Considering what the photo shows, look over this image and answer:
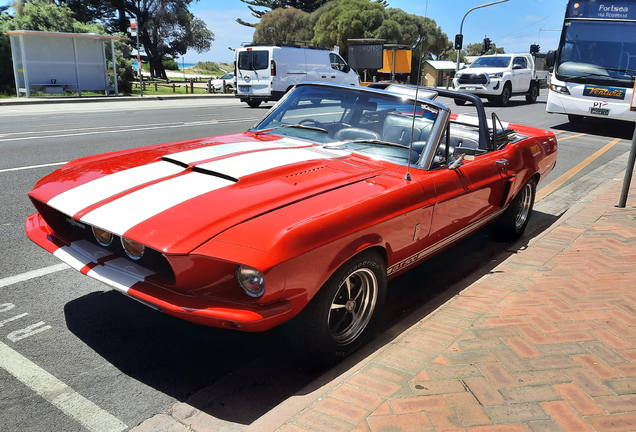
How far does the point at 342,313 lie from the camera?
117 inches

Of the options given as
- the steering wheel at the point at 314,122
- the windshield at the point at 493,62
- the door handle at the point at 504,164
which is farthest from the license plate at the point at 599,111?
the steering wheel at the point at 314,122

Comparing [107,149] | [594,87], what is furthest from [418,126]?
[594,87]

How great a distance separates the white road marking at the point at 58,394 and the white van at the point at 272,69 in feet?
54.4

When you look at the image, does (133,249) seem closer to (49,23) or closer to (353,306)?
(353,306)

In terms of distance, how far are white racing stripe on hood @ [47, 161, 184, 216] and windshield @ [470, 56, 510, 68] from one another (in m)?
22.2

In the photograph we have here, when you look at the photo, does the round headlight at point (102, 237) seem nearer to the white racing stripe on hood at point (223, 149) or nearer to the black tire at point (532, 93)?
the white racing stripe on hood at point (223, 149)

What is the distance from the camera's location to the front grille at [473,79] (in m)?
21.7

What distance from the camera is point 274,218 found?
2.55 m

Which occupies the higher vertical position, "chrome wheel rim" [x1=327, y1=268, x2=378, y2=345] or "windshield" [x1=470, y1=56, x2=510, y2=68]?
"windshield" [x1=470, y1=56, x2=510, y2=68]

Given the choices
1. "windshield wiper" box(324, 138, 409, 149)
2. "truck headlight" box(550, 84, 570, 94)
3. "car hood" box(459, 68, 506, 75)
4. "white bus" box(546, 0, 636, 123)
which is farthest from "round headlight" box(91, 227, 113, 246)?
"car hood" box(459, 68, 506, 75)

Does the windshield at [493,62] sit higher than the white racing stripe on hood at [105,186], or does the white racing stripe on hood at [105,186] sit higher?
the windshield at [493,62]

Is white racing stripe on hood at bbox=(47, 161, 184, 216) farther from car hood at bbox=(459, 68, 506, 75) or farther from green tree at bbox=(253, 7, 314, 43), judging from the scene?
green tree at bbox=(253, 7, 314, 43)

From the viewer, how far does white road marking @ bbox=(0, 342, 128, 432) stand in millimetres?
2379

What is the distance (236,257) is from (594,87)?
1344cm
